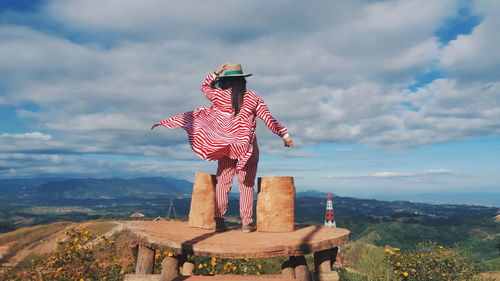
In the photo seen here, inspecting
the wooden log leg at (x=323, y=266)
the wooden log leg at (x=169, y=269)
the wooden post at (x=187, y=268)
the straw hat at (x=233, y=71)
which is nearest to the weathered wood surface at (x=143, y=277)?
the wooden log leg at (x=169, y=269)

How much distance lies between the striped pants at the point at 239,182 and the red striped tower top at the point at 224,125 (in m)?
0.21

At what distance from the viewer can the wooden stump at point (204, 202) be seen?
17.8 feet

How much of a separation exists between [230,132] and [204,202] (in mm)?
1152

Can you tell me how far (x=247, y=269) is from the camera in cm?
793

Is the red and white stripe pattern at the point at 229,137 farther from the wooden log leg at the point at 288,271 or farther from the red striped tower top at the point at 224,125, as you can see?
the wooden log leg at the point at 288,271

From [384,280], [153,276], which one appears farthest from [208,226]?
[384,280]

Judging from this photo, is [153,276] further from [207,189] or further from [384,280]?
[384,280]

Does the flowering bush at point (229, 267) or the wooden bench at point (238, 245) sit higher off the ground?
the wooden bench at point (238, 245)

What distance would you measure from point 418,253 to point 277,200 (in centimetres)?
562

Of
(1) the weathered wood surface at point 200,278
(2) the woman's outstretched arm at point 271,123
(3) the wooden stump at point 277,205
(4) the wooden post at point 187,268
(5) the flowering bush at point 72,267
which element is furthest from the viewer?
(5) the flowering bush at point 72,267

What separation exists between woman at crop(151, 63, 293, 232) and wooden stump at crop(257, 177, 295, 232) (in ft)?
1.10

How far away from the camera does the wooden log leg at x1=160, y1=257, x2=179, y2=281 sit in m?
4.29

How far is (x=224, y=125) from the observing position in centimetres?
574

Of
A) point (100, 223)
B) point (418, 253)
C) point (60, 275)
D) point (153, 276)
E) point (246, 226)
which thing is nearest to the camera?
point (153, 276)
